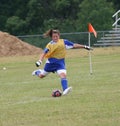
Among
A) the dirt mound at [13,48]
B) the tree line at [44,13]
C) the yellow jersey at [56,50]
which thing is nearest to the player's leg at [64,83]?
the yellow jersey at [56,50]

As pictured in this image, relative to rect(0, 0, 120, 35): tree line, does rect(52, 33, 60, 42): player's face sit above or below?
above

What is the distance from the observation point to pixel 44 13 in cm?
7725

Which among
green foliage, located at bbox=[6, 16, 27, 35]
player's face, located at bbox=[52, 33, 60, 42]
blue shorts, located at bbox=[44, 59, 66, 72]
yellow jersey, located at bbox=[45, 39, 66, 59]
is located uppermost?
player's face, located at bbox=[52, 33, 60, 42]

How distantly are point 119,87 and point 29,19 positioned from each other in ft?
192

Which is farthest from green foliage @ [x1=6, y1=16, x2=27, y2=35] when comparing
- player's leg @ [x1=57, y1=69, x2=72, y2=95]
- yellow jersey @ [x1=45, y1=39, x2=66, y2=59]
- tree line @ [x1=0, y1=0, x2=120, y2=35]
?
player's leg @ [x1=57, y1=69, x2=72, y2=95]

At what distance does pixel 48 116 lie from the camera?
1157 centimetres

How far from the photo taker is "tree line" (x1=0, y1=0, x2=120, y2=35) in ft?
231

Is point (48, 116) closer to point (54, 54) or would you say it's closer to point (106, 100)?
point (106, 100)

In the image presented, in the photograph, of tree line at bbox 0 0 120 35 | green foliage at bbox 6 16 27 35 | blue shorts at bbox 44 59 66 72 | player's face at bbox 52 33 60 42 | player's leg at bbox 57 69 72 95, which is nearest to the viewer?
player's leg at bbox 57 69 72 95

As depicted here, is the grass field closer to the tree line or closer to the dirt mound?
the dirt mound

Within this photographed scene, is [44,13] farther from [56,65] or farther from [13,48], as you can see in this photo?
[56,65]

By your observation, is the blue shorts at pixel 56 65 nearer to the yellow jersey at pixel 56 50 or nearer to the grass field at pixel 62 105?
the yellow jersey at pixel 56 50

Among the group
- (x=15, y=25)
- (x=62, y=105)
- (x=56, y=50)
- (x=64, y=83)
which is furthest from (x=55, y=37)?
(x=15, y=25)

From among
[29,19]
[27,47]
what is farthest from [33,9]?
[27,47]
